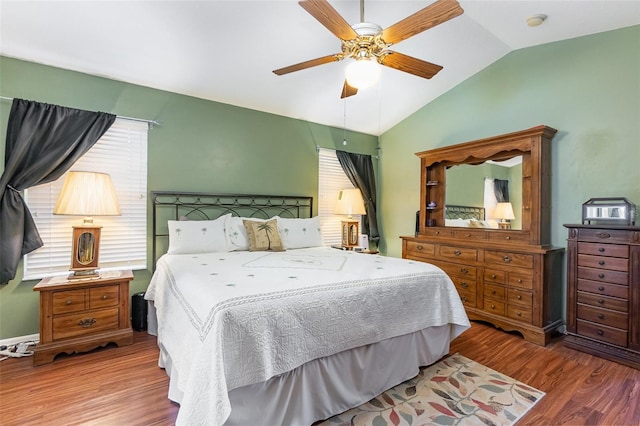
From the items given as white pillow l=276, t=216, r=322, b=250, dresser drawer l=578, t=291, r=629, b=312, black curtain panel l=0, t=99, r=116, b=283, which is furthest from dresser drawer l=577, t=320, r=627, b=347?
black curtain panel l=0, t=99, r=116, b=283

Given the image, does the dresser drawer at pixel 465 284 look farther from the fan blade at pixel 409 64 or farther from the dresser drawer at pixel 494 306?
the fan blade at pixel 409 64

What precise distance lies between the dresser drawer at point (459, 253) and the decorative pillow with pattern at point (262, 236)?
1918 mm

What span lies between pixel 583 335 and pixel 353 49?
3.12 metres

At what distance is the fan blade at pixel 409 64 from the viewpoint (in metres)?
2.20

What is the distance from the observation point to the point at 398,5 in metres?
2.65

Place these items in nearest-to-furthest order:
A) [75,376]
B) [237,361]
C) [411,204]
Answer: [237,361]
[75,376]
[411,204]

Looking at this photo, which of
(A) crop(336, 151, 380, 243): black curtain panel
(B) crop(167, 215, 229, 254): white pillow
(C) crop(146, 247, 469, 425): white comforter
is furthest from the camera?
(A) crop(336, 151, 380, 243): black curtain panel

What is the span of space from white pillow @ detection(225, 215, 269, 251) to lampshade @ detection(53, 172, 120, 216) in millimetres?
1079

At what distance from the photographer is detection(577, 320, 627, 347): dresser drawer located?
2.54 m

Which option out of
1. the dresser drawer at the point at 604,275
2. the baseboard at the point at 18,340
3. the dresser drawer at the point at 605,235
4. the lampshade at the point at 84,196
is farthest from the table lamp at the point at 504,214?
the baseboard at the point at 18,340

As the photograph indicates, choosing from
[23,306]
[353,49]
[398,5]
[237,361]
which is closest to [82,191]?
[23,306]

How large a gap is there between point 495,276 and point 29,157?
452 cm

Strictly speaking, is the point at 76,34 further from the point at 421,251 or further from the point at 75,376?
the point at 421,251

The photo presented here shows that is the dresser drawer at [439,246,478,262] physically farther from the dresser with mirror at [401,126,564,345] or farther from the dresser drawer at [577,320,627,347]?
the dresser drawer at [577,320,627,347]
